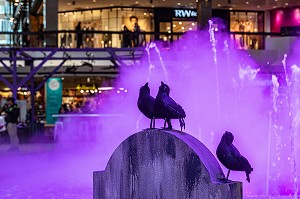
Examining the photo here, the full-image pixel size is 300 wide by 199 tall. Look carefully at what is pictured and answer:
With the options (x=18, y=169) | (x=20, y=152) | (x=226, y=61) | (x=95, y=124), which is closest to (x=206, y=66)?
(x=226, y=61)

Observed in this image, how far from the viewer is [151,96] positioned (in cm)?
828

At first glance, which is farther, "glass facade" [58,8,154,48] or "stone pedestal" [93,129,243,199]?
"glass facade" [58,8,154,48]

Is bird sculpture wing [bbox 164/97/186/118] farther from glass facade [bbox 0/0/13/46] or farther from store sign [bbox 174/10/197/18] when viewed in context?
store sign [bbox 174/10/197/18]

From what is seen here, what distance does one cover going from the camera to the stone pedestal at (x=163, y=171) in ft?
23.4

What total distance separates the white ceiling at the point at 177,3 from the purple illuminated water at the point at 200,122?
24.8 feet

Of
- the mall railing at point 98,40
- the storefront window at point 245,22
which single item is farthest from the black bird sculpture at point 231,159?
the storefront window at point 245,22

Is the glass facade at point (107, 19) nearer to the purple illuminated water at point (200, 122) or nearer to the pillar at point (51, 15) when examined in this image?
the pillar at point (51, 15)

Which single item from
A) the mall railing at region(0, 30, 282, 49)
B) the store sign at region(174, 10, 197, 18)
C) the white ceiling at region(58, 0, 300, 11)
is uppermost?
the white ceiling at region(58, 0, 300, 11)

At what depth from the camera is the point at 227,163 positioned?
23.5 feet

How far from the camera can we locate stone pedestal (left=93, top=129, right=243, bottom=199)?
7.13 meters

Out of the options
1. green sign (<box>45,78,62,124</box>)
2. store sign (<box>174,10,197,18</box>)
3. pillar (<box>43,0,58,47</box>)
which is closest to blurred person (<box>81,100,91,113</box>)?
green sign (<box>45,78,62,124</box>)

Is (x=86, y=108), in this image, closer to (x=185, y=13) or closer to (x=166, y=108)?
(x=185, y=13)

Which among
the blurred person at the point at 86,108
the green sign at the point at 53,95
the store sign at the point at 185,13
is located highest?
the store sign at the point at 185,13

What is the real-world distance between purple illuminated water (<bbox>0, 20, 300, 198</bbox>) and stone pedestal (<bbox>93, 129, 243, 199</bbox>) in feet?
11.8
